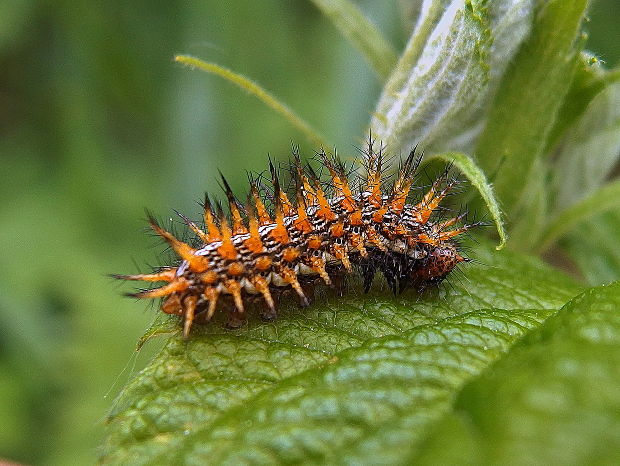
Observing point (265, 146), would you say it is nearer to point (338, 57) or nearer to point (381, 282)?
point (338, 57)

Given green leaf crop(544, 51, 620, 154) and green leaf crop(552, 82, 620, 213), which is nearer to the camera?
green leaf crop(544, 51, 620, 154)

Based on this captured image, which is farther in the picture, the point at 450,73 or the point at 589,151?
the point at 589,151

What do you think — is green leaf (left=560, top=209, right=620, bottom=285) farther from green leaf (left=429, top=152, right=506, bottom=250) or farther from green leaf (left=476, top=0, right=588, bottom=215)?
green leaf (left=429, top=152, right=506, bottom=250)

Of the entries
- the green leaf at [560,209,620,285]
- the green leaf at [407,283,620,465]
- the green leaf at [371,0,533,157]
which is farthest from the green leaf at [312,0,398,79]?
the green leaf at [407,283,620,465]

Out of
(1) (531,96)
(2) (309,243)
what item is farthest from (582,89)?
(2) (309,243)

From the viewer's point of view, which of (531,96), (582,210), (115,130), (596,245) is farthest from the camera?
(115,130)

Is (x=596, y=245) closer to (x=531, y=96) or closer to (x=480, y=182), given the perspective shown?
(x=531, y=96)

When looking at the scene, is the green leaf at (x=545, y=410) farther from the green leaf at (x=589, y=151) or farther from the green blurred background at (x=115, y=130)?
the green blurred background at (x=115, y=130)
